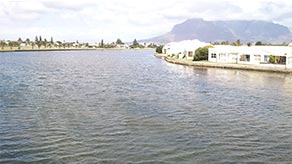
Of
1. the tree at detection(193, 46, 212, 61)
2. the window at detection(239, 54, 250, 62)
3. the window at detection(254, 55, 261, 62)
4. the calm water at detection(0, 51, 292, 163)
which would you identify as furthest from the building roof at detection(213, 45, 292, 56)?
the calm water at detection(0, 51, 292, 163)

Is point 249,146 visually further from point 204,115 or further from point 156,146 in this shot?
point 204,115

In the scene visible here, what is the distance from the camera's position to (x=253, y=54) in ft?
173

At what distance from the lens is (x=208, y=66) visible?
178 feet

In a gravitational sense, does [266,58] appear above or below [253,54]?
below

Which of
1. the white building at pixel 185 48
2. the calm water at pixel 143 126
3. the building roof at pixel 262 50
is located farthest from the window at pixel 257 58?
the calm water at pixel 143 126

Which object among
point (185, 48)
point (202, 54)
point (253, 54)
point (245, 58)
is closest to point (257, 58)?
point (253, 54)

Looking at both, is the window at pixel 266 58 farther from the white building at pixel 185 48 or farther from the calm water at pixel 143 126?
the calm water at pixel 143 126

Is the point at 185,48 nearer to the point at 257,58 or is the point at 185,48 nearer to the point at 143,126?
the point at 257,58

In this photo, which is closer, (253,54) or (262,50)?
(262,50)

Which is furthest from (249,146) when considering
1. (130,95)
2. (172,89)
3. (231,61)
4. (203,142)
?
(231,61)

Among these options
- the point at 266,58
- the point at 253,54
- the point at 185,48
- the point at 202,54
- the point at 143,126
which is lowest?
the point at 143,126

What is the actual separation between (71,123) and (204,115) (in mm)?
7178

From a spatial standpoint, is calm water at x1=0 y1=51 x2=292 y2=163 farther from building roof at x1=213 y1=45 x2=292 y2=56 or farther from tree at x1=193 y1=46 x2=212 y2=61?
tree at x1=193 y1=46 x2=212 y2=61

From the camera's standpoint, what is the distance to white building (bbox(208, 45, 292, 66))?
165 feet
